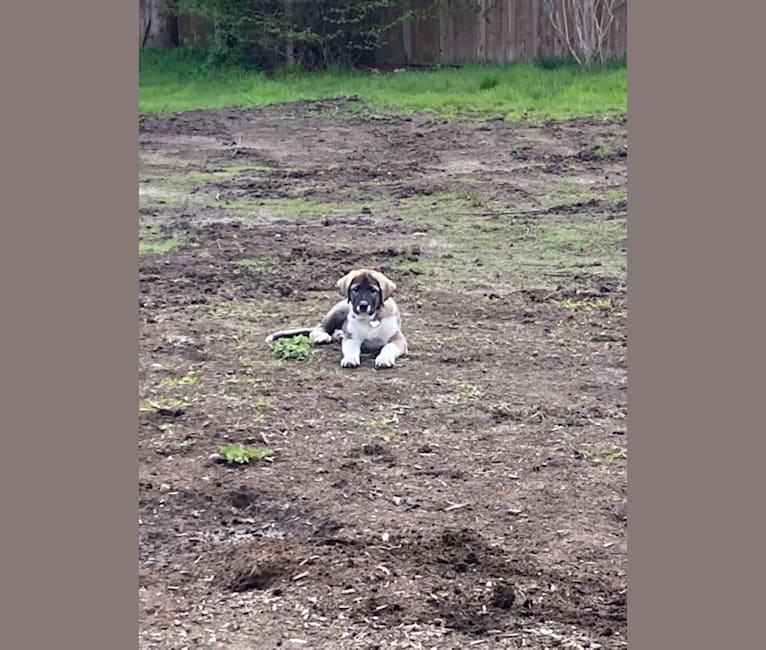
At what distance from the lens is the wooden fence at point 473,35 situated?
23.4m

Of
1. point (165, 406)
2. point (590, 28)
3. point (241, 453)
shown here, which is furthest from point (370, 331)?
point (590, 28)

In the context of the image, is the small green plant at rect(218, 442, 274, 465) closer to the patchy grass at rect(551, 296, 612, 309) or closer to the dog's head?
the dog's head

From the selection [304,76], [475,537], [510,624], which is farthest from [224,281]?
[304,76]

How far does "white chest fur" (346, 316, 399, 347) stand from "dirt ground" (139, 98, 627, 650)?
24cm

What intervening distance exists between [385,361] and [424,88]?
45.0 ft

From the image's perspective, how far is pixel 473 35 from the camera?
2398cm

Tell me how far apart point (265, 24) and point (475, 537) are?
62.8ft

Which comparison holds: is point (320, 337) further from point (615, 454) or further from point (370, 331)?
point (615, 454)

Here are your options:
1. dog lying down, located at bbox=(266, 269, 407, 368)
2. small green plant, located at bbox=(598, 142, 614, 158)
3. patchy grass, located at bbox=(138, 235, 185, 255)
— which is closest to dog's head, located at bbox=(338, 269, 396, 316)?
dog lying down, located at bbox=(266, 269, 407, 368)

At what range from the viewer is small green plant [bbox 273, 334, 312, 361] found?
9.00m

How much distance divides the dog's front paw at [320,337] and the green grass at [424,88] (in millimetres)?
10473

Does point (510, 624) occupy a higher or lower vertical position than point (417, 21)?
lower

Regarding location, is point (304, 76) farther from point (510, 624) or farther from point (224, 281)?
point (510, 624)

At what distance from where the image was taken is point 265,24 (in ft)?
77.9
